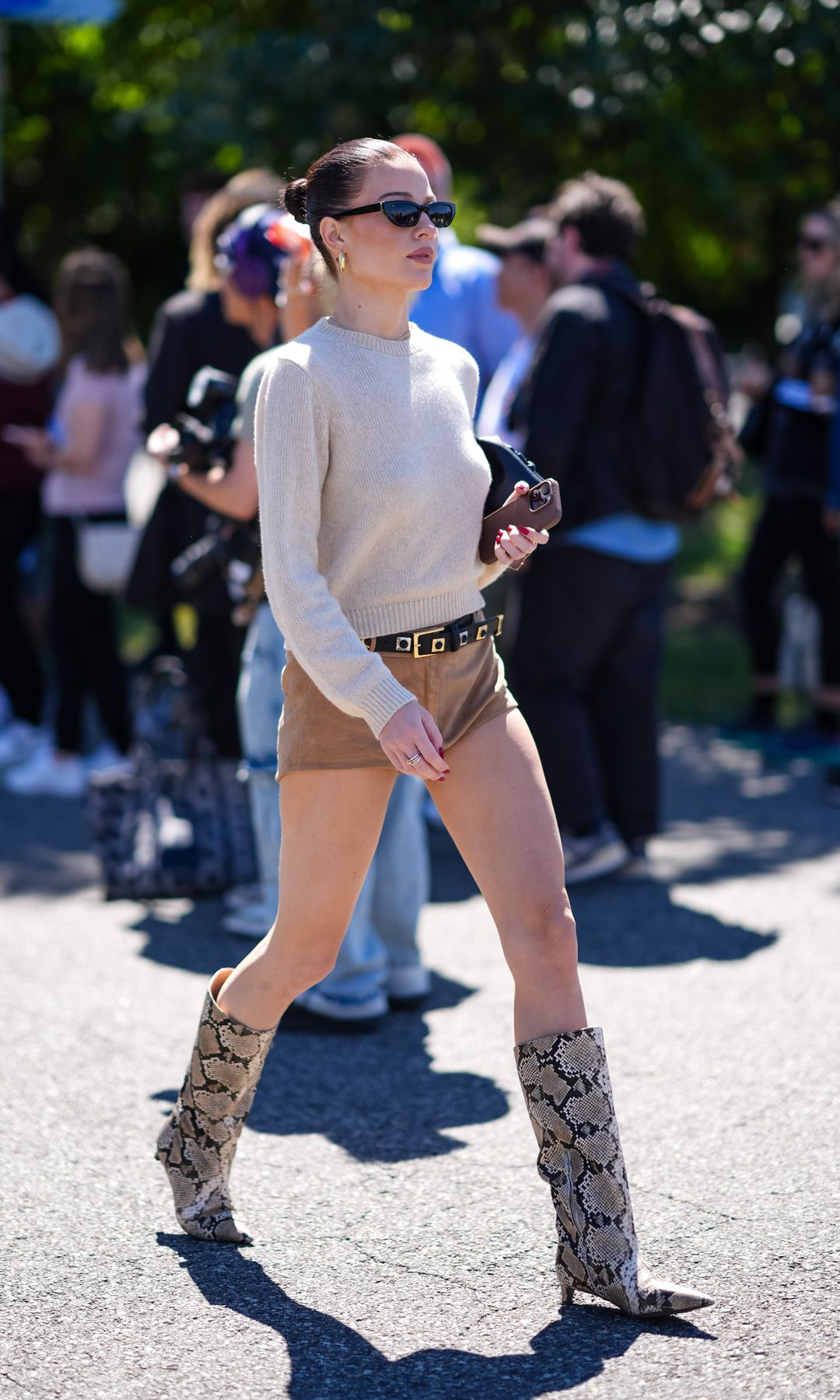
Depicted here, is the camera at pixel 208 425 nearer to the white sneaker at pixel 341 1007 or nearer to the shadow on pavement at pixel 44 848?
the white sneaker at pixel 341 1007

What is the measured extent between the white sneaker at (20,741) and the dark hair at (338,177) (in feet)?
18.0

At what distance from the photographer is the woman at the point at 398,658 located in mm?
3115

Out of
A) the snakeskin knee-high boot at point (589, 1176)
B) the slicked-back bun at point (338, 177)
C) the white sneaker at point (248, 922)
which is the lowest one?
the white sneaker at point (248, 922)

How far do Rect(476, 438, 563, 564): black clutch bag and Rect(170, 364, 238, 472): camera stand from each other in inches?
60.3

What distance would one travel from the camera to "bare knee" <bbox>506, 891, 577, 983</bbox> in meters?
3.19

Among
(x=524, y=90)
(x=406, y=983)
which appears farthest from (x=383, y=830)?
(x=524, y=90)

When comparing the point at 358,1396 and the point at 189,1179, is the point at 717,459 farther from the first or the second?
the point at 358,1396

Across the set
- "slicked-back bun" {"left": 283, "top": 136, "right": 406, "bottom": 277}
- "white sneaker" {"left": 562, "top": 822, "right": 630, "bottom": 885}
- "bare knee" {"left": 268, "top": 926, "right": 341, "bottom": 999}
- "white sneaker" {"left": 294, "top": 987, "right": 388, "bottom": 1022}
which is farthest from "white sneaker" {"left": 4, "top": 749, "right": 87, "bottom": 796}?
"slicked-back bun" {"left": 283, "top": 136, "right": 406, "bottom": 277}

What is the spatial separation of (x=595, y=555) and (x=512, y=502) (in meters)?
2.80

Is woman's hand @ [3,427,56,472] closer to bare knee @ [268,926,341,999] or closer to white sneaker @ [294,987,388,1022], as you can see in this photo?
white sneaker @ [294,987,388,1022]

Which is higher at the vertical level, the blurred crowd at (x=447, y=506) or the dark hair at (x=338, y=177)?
the dark hair at (x=338, y=177)

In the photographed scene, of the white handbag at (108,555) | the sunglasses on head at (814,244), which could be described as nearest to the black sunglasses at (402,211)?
the white handbag at (108,555)

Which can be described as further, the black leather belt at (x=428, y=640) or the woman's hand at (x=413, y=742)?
the black leather belt at (x=428, y=640)

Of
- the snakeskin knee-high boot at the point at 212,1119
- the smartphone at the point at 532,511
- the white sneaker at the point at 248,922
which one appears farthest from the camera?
the white sneaker at the point at 248,922
